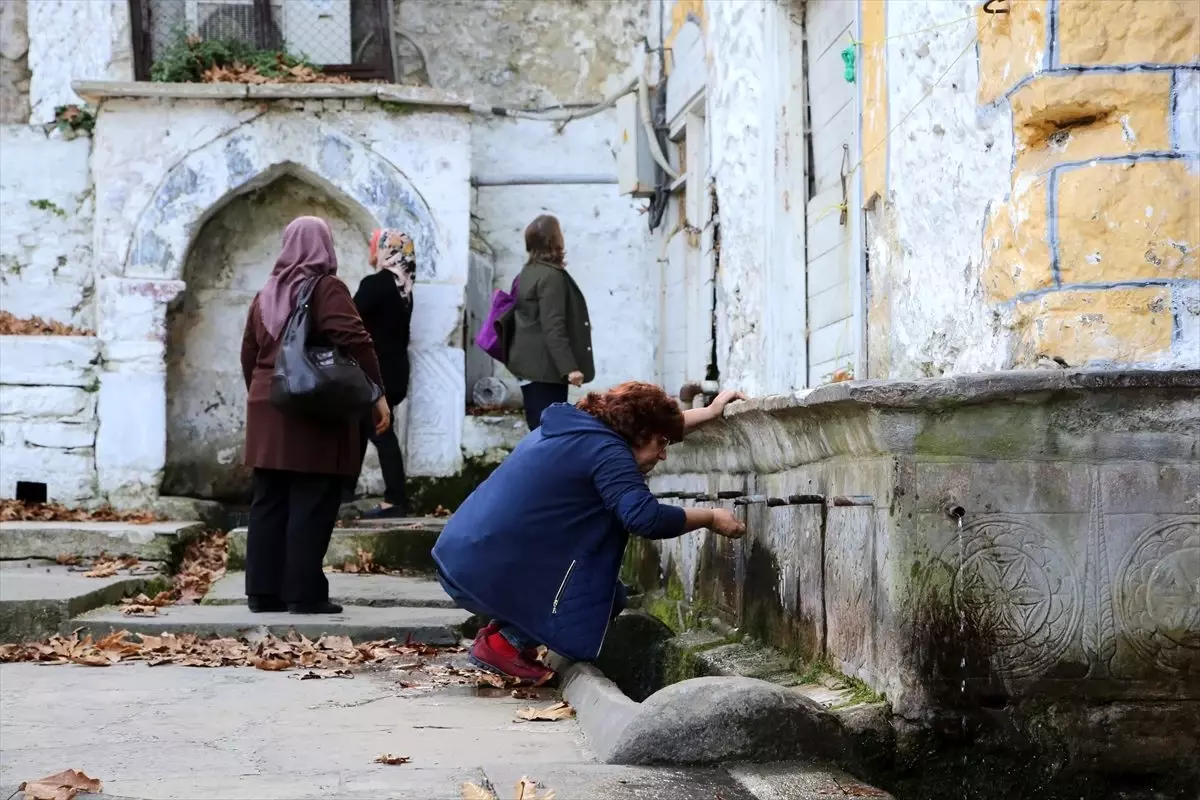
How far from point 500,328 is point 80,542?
255 centimetres

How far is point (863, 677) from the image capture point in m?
3.50

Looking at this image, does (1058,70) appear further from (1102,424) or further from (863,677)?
(863,677)

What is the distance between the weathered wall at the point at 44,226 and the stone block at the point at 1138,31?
8388 mm

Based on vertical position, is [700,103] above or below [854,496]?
above

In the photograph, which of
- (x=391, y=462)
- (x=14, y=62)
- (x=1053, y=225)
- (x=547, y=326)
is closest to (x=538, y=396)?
(x=547, y=326)

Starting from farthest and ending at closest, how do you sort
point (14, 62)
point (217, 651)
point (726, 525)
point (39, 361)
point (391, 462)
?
point (14, 62) < point (39, 361) < point (391, 462) < point (217, 651) < point (726, 525)

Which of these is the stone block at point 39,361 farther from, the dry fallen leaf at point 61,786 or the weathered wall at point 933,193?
the dry fallen leaf at point 61,786

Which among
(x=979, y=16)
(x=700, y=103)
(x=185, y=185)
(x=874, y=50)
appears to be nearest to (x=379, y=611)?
(x=874, y=50)

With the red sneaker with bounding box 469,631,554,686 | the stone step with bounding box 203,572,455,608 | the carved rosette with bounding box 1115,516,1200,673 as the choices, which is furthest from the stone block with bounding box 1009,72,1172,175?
the stone step with bounding box 203,572,455,608

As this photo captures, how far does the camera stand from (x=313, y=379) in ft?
18.8

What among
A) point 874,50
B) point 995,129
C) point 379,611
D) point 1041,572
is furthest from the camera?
point 379,611

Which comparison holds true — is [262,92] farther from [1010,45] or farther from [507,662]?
[1010,45]

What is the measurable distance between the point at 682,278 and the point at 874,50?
485 centimetres

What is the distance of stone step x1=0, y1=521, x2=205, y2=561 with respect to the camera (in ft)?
26.4
